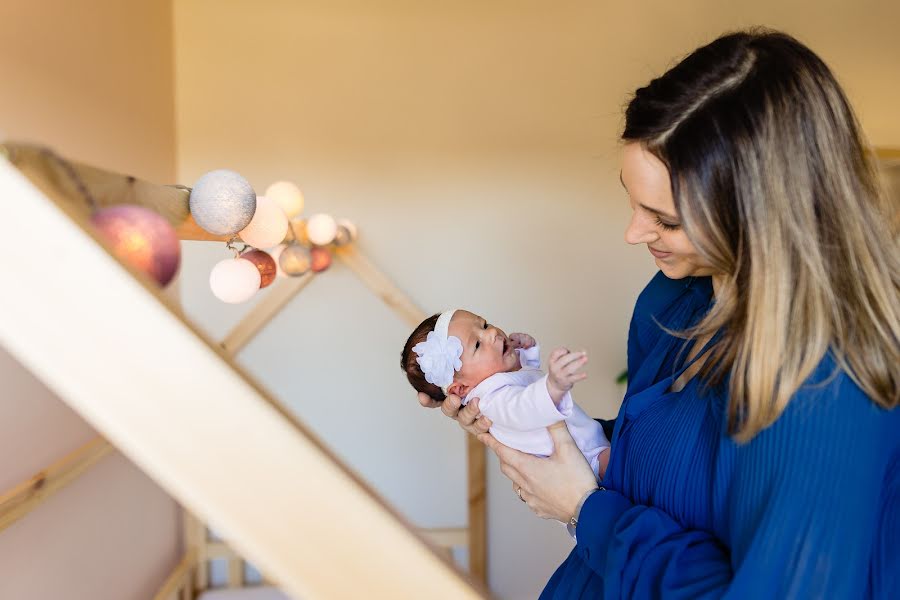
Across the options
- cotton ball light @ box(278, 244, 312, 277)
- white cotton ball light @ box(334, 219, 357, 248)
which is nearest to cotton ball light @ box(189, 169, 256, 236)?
cotton ball light @ box(278, 244, 312, 277)

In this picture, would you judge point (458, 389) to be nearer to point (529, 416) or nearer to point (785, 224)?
point (529, 416)

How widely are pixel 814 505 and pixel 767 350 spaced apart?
0.14 m

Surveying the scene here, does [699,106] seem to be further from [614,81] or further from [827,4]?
[827,4]

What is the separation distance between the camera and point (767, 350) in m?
0.62

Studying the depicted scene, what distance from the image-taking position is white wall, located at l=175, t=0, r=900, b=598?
81.6 inches

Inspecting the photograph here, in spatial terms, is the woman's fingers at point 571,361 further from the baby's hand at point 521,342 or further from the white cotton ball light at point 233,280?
the white cotton ball light at point 233,280

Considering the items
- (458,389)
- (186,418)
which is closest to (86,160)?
(458,389)

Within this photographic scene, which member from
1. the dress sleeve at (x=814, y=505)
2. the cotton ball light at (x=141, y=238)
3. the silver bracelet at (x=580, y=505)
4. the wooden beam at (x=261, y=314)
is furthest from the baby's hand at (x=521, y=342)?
the wooden beam at (x=261, y=314)

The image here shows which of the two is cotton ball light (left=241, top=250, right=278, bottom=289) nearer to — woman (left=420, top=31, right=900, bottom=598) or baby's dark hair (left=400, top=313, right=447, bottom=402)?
baby's dark hair (left=400, top=313, right=447, bottom=402)

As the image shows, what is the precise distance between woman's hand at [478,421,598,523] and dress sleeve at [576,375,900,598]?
0.24 metres

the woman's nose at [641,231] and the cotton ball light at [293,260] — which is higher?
the cotton ball light at [293,260]

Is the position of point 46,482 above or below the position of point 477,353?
above

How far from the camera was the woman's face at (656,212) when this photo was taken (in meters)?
0.73

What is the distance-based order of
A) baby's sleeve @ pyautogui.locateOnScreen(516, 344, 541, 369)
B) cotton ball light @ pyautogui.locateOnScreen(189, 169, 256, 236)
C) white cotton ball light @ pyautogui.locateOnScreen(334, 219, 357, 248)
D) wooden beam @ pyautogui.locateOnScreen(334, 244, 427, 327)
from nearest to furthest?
cotton ball light @ pyautogui.locateOnScreen(189, 169, 256, 236) < baby's sleeve @ pyautogui.locateOnScreen(516, 344, 541, 369) < white cotton ball light @ pyautogui.locateOnScreen(334, 219, 357, 248) < wooden beam @ pyautogui.locateOnScreen(334, 244, 427, 327)
